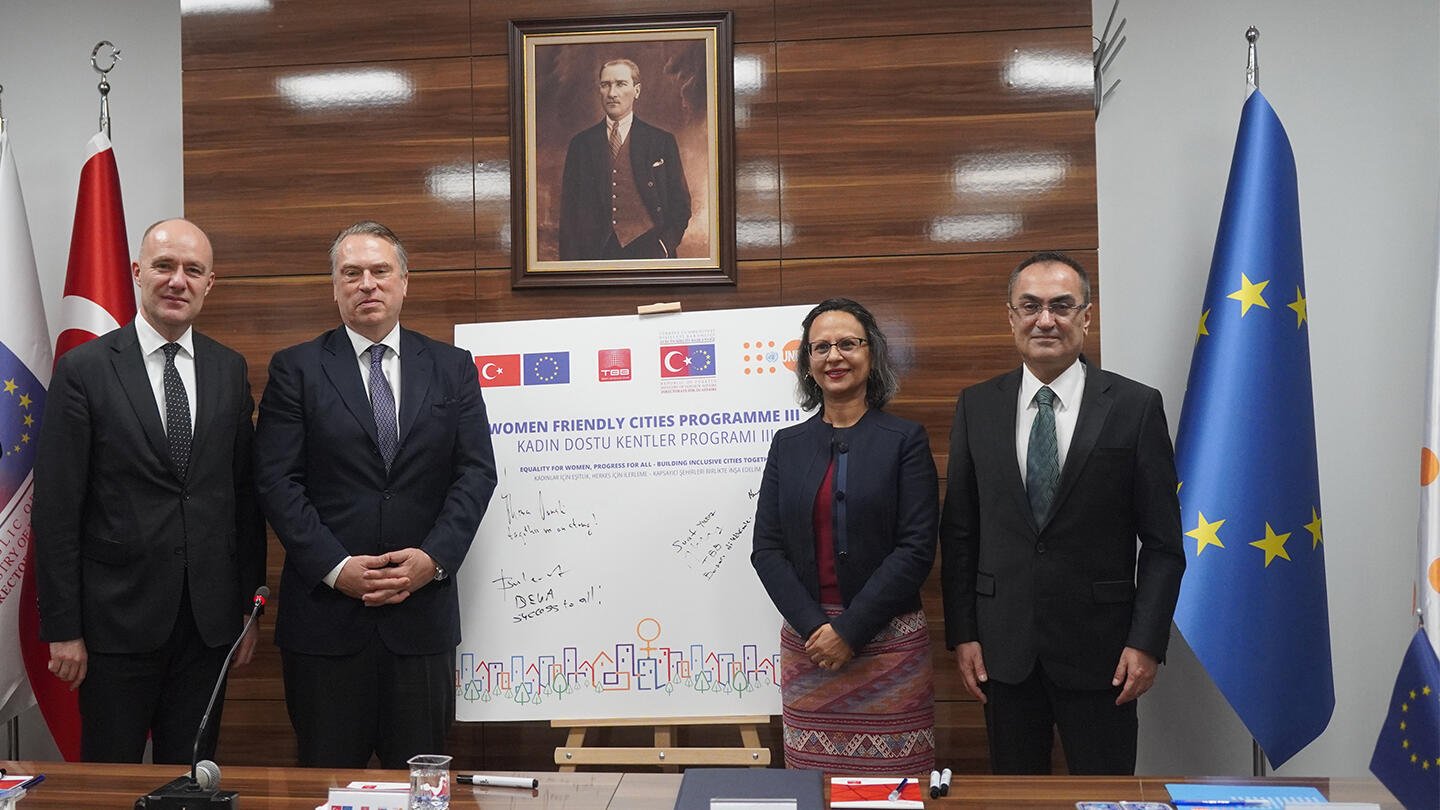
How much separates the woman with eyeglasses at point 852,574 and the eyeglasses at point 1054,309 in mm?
411

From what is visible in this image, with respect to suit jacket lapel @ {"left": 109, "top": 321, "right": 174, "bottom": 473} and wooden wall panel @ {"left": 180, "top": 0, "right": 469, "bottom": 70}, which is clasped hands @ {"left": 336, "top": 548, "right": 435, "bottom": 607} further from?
wooden wall panel @ {"left": 180, "top": 0, "right": 469, "bottom": 70}

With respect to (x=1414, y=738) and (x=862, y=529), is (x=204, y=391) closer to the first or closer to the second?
(x=862, y=529)

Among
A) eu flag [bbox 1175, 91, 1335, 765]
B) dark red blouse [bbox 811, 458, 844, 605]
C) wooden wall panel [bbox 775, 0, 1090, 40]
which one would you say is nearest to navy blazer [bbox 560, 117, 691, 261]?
wooden wall panel [bbox 775, 0, 1090, 40]

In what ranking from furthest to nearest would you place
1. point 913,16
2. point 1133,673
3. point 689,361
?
point 913,16
point 689,361
point 1133,673

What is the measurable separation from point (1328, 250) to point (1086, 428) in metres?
1.72

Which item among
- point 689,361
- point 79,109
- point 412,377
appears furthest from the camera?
point 79,109

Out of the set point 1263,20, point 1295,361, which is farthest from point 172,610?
point 1263,20

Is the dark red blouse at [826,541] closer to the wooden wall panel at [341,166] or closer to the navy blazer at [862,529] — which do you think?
the navy blazer at [862,529]

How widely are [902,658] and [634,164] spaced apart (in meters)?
1.78

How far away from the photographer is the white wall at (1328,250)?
11.7 ft

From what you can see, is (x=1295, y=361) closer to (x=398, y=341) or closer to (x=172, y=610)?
(x=398, y=341)

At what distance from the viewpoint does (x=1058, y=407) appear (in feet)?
8.49

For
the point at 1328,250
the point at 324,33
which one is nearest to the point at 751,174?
the point at 324,33

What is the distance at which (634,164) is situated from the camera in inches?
134
